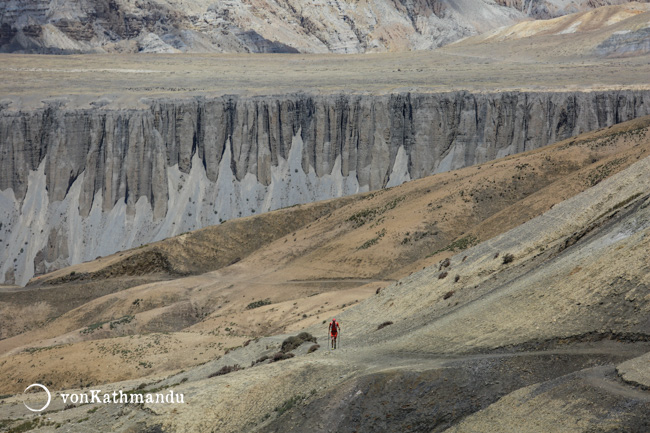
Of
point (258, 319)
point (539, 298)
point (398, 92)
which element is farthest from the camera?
point (398, 92)

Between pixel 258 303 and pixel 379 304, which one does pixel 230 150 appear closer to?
pixel 258 303

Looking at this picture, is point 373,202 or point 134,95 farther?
point 134,95

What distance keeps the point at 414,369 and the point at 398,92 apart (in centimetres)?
7738

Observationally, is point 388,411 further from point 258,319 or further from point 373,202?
point 373,202

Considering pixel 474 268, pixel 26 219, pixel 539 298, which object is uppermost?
pixel 539 298

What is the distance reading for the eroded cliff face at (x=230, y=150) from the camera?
3248 inches

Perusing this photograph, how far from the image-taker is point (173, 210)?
83000mm

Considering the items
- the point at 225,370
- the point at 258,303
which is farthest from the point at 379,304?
the point at 258,303

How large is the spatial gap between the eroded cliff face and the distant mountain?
62145 mm

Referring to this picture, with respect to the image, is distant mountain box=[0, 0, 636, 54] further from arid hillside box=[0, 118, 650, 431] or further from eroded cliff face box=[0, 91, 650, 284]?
arid hillside box=[0, 118, 650, 431]

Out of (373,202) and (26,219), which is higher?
(373,202)

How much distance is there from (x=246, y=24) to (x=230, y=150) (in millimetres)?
75640

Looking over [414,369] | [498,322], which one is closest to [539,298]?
[498,322]

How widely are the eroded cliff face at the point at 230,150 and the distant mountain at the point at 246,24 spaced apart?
2447 inches
